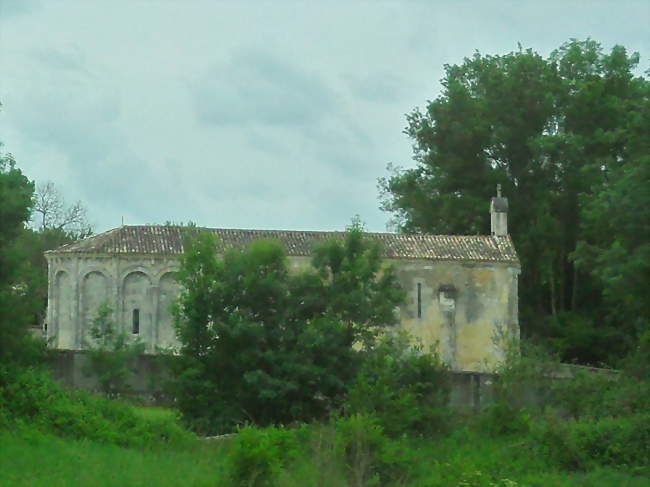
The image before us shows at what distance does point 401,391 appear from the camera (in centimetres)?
2608

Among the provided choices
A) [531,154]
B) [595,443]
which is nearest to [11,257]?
[595,443]

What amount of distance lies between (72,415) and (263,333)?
608 cm

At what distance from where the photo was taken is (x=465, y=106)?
4872 cm

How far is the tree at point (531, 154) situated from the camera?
154 feet

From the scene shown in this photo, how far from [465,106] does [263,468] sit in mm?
32810

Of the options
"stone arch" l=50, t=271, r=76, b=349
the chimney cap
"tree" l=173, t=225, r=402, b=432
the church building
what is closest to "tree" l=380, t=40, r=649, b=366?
the chimney cap

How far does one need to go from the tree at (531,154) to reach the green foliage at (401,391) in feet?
65.9

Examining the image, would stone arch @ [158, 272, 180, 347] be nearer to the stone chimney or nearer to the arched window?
the arched window

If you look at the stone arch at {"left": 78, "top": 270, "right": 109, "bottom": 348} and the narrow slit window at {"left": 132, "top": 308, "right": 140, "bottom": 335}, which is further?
the narrow slit window at {"left": 132, "top": 308, "right": 140, "bottom": 335}

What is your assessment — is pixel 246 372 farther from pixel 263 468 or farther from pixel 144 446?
pixel 263 468

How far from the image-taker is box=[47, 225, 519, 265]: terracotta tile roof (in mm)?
40281

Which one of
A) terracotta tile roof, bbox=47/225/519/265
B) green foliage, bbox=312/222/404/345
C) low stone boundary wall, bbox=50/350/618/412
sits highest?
terracotta tile roof, bbox=47/225/519/265

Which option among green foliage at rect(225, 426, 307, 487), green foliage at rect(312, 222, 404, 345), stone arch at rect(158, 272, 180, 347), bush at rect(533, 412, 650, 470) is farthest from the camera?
stone arch at rect(158, 272, 180, 347)

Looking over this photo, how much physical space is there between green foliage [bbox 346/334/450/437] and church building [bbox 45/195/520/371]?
39.6 feet
